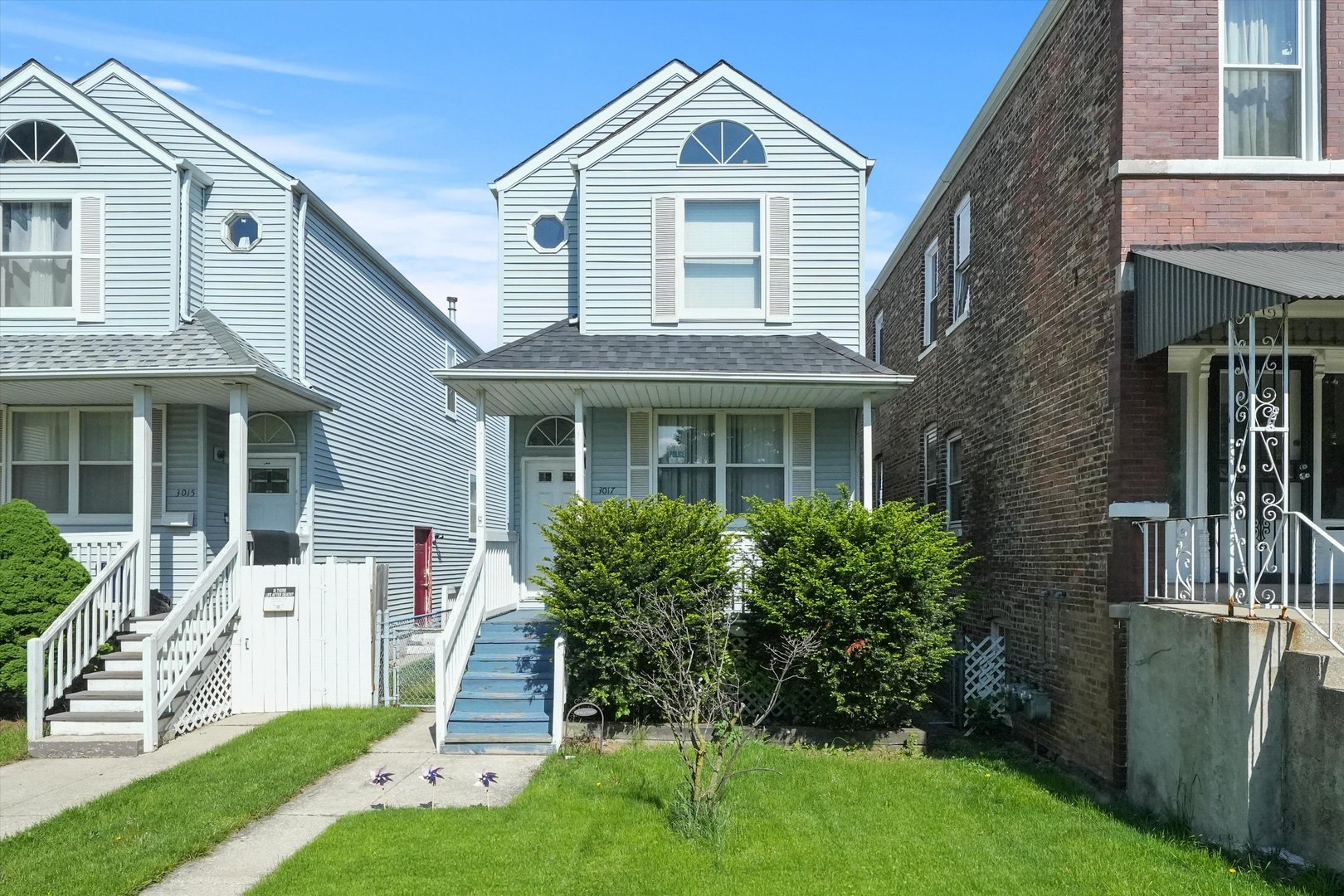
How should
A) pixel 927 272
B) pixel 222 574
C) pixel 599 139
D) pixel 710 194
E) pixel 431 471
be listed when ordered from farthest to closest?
pixel 431 471 → pixel 927 272 → pixel 599 139 → pixel 710 194 → pixel 222 574

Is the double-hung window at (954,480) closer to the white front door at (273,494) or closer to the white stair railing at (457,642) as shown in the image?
the white stair railing at (457,642)

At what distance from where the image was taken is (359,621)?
11.9 m

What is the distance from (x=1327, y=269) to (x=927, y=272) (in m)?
9.10

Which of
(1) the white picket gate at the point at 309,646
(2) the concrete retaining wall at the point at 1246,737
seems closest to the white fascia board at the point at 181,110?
(1) the white picket gate at the point at 309,646

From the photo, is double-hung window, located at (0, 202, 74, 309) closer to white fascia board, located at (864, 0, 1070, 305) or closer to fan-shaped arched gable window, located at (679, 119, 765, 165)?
fan-shaped arched gable window, located at (679, 119, 765, 165)

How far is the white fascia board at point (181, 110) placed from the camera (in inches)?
570

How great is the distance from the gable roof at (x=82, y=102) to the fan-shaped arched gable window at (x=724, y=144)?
22.0 feet

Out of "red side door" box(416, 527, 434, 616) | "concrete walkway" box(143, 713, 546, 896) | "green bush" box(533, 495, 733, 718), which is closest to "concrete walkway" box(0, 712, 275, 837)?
"concrete walkway" box(143, 713, 546, 896)

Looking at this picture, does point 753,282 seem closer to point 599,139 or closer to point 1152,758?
point 599,139

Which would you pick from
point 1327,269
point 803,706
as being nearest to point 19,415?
point 803,706

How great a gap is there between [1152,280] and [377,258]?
12924 millimetres

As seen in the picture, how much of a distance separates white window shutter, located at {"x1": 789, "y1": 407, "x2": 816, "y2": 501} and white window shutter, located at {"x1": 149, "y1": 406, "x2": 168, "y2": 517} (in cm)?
828

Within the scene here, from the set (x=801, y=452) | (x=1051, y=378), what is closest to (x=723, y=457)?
(x=801, y=452)

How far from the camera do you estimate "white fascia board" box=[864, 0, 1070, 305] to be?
405 inches
